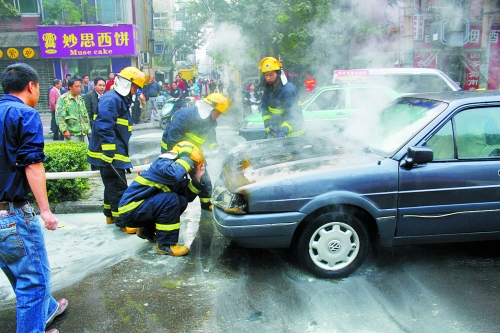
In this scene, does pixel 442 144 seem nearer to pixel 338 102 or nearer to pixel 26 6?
pixel 338 102

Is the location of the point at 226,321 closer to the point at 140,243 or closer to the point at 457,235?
the point at 140,243

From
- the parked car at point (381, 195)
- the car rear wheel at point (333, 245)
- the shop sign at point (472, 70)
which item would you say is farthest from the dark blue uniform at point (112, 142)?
the shop sign at point (472, 70)

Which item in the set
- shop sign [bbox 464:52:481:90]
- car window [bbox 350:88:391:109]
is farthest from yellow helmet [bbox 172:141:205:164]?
shop sign [bbox 464:52:481:90]

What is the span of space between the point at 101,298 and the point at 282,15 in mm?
8461

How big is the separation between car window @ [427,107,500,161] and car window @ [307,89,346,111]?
4.56 meters

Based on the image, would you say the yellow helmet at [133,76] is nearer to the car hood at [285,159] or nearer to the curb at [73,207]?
the car hood at [285,159]

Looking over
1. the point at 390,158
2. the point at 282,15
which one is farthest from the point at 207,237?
the point at 282,15

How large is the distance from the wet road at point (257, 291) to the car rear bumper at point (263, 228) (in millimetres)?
361

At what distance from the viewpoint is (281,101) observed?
19.4 ft

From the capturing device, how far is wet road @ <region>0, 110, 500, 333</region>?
3031 millimetres

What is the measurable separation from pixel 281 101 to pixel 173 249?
2726 millimetres

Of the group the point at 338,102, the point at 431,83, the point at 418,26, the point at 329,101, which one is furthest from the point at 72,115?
the point at 418,26

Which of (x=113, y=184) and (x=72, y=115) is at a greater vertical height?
(x=72, y=115)

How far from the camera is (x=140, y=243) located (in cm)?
452
